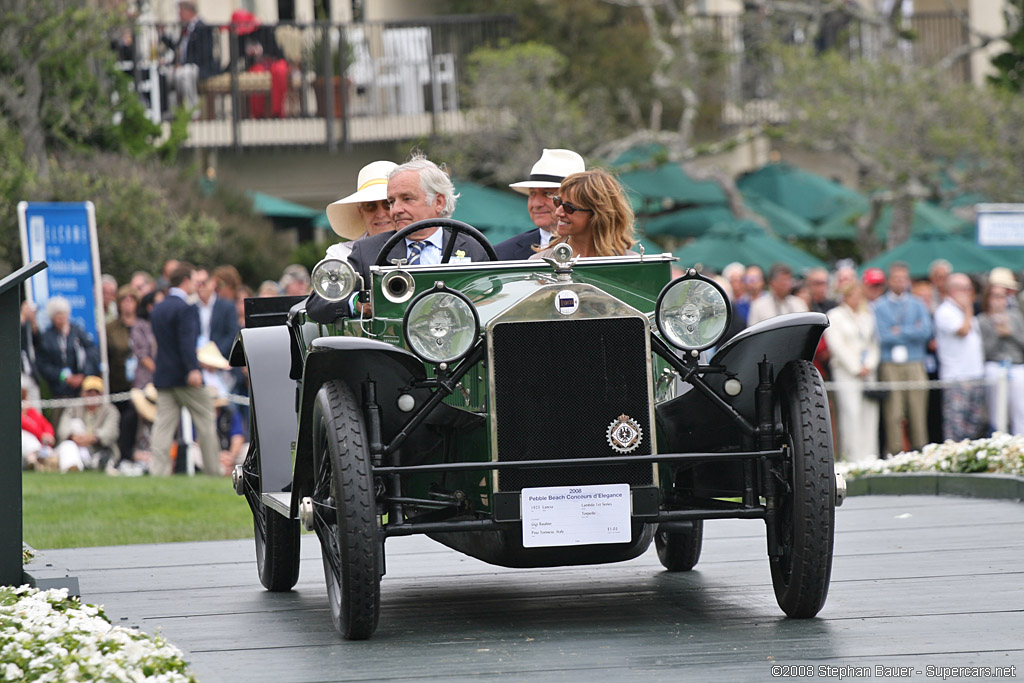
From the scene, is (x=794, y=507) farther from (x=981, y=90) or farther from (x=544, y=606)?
(x=981, y=90)

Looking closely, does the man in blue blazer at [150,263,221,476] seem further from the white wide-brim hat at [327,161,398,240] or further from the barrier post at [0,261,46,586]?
the barrier post at [0,261,46,586]

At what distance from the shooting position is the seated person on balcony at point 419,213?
265 inches

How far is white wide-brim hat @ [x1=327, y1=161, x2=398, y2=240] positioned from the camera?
25.3 ft

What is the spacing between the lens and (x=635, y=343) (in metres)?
5.69

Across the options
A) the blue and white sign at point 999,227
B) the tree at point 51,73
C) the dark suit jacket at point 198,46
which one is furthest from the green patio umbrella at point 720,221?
the tree at point 51,73

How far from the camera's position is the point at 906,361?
52.6ft

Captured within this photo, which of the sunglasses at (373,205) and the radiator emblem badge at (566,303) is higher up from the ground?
the sunglasses at (373,205)

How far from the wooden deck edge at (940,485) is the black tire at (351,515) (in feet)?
17.7

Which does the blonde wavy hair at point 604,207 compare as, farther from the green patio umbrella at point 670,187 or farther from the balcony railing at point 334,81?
the balcony railing at point 334,81

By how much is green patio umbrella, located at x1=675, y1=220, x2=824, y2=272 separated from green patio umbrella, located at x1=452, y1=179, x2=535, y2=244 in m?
2.37

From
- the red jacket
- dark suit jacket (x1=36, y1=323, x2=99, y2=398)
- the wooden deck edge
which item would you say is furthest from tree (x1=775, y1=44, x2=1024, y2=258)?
the wooden deck edge

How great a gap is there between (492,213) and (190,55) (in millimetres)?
7539

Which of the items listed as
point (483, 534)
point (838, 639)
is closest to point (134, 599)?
point (483, 534)

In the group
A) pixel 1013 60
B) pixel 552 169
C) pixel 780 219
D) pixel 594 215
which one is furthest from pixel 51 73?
pixel 594 215
